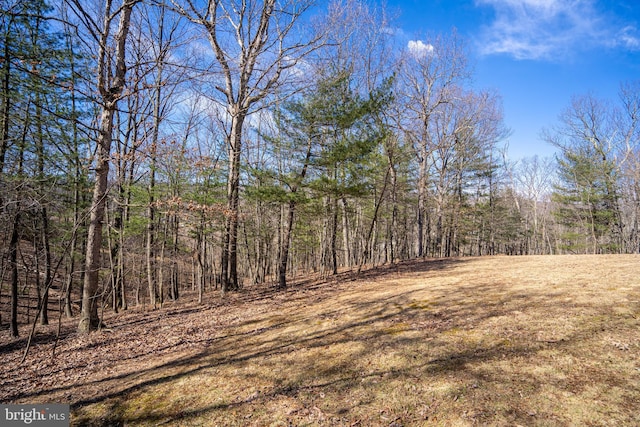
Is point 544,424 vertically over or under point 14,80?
under

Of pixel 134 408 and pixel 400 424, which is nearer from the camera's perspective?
pixel 400 424

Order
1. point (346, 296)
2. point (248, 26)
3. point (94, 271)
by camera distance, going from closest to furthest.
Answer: point (94, 271) < point (346, 296) < point (248, 26)

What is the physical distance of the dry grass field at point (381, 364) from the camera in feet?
10.6

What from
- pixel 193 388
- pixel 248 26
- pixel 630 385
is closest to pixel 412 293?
pixel 630 385

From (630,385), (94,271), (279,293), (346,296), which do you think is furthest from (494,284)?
(94,271)

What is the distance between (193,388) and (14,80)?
9.94m

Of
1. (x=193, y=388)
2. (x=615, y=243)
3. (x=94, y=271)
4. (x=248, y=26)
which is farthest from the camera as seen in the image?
(x=615, y=243)

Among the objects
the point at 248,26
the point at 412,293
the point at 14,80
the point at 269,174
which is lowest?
the point at 412,293

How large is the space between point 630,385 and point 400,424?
2610mm

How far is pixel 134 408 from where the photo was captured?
3955 millimetres

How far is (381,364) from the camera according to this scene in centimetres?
434

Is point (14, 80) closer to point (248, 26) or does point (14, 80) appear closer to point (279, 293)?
point (248, 26)

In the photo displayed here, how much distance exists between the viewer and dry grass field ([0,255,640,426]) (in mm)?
3230

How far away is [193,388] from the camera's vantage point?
435 cm
